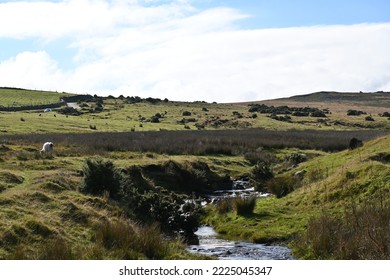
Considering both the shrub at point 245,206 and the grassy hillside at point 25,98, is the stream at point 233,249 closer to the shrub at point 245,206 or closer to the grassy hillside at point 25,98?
the shrub at point 245,206

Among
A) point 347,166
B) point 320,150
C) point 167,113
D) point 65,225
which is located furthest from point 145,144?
point 167,113

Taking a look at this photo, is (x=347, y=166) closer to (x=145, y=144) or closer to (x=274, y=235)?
(x=274, y=235)

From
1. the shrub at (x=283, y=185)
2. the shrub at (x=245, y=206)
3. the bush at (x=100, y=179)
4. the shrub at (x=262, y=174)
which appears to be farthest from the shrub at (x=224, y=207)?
the shrub at (x=262, y=174)

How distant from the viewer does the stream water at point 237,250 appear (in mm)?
20328

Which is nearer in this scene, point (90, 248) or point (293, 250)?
point (90, 248)

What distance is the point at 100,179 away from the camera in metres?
28.0

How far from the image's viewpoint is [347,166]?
3039 centimetres

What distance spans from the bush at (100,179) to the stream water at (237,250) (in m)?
5.79

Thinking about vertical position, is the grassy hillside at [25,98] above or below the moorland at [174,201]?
above

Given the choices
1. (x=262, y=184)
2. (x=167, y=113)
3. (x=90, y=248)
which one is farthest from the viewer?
(x=167, y=113)

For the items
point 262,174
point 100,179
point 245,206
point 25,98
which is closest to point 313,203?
point 245,206

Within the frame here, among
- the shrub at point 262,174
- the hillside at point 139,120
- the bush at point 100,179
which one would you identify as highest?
the hillside at point 139,120

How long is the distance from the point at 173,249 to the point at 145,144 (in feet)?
130

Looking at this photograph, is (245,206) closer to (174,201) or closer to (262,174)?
(174,201)
